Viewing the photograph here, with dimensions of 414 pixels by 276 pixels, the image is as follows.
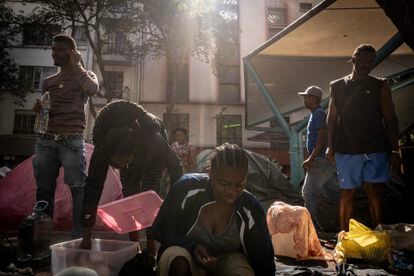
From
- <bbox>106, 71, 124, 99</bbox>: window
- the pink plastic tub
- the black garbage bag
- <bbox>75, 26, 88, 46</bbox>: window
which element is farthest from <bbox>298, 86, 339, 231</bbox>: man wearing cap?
<bbox>75, 26, 88, 46</bbox>: window

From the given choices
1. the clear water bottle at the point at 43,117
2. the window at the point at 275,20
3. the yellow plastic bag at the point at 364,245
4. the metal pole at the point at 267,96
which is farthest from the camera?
the window at the point at 275,20

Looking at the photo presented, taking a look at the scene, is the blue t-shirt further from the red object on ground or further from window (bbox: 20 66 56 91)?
window (bbox: 20 66 56 91)

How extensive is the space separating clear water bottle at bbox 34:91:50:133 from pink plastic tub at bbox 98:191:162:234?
0.98 m

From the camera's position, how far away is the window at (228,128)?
874 inches

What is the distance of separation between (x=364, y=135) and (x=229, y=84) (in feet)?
65.9

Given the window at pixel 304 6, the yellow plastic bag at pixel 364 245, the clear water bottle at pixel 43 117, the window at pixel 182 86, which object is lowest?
the yellow plastic bag at pixel 364 245

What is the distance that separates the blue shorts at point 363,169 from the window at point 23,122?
2206 centimetres

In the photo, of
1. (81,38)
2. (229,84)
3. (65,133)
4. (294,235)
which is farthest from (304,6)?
(65,133)

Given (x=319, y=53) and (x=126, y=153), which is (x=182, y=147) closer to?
(x=319, y=53)

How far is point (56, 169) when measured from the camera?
303 cm

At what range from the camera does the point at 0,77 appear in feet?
69.2

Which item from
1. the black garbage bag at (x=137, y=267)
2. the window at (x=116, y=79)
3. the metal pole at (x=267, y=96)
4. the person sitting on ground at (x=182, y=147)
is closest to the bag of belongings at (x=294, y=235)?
the black garbage bag at (x=137, y=267)

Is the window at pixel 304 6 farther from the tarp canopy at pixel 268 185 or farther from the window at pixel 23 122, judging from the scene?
the tarp canopy at pixel 268 185

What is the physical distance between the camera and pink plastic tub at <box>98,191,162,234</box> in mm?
2502
